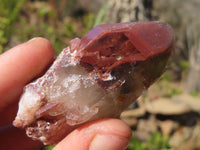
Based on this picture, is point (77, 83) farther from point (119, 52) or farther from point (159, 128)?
point (159, 128)

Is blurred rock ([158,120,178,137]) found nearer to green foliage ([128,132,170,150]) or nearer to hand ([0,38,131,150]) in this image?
green foliage ([128,132,170,150])

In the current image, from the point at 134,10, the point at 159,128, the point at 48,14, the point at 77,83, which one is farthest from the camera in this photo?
the point at 48,14

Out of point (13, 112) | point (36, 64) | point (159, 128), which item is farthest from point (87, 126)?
point (159, 128)

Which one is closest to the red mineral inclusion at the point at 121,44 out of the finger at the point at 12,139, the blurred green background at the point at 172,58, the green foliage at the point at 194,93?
the finger at the point at 12,139

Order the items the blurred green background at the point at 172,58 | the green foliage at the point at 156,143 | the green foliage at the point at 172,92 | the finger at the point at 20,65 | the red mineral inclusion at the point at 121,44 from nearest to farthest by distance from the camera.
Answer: the red mineral inclusion at the point at 121,44 → the finger at the point at 20,65 → the green foliage at the point at 156,143 → the blurred green background at the point at 172,58 → the green foliage at the point at 172,92

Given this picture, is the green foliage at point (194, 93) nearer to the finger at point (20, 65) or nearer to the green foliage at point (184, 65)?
the green foliage at point (184, 65)

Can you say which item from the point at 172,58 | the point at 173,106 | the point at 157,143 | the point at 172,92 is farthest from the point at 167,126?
the point at 172,58
